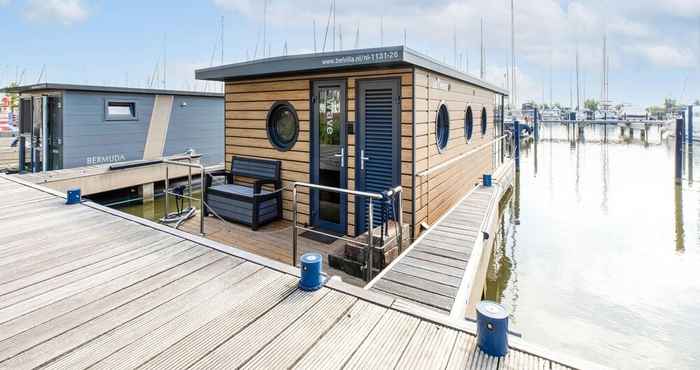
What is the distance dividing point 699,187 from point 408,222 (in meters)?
9.99

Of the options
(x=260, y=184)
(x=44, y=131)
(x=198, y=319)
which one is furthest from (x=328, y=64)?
(x=44, y=131)

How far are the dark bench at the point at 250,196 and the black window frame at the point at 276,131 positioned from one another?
31 cm

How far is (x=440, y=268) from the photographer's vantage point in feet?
11.5

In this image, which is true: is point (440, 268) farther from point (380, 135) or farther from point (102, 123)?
point (102, 123)

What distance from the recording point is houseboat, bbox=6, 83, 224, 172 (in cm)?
870

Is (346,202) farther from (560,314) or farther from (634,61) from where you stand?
(634,61)

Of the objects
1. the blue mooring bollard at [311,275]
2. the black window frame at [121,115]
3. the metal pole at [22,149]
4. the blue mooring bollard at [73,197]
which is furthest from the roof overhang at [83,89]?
the blue mooring bollard at [311,275]

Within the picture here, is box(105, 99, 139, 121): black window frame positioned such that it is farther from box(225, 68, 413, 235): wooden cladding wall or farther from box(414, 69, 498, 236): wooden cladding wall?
box(414, 69, 498, 236): wooden cladding wall

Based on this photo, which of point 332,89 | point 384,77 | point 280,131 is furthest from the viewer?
point 280,131

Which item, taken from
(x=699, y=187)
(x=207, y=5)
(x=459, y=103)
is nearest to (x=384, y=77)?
(x=459, y=103)

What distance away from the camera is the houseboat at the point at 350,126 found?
5.14m

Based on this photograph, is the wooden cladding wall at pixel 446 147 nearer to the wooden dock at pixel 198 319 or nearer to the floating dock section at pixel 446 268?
the floating dock section at pixel 446 268

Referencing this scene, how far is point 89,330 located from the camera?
218 cm

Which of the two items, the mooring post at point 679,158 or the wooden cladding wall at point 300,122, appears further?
the mooring post at point 679,158
